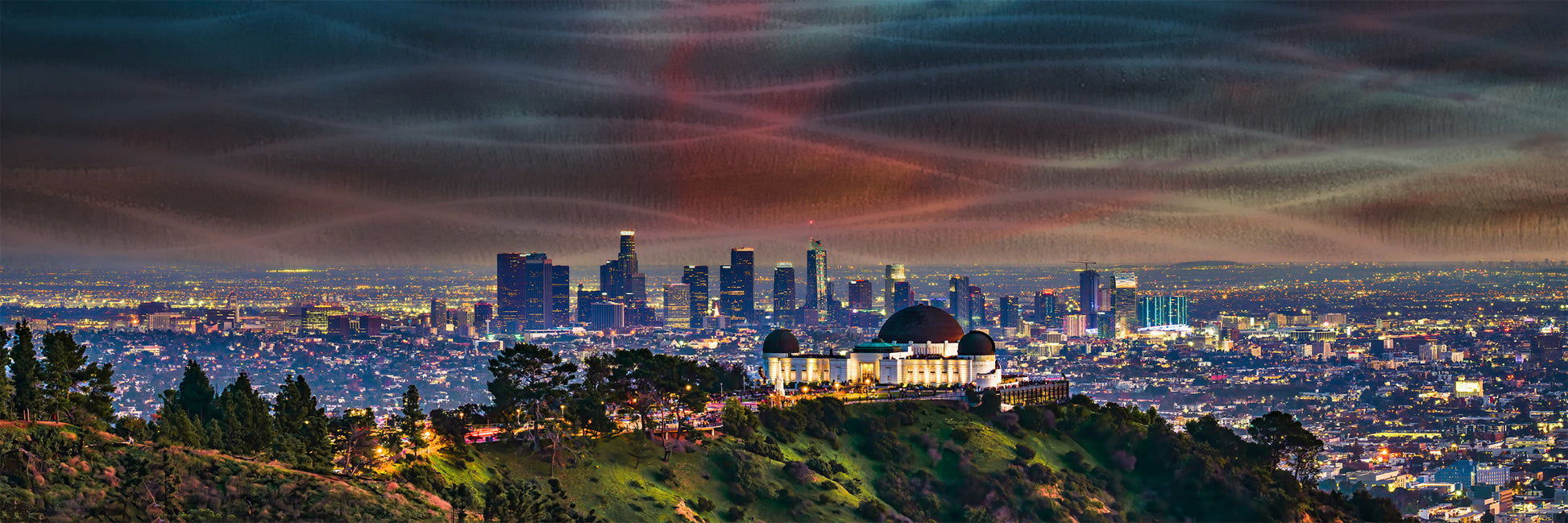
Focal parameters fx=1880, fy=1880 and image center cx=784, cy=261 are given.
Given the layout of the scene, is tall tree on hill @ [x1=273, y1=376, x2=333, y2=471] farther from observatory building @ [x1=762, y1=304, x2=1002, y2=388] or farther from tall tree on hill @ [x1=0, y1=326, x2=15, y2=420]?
observatory building @ [x1=762, y1=304, x2=1002, y2=388]

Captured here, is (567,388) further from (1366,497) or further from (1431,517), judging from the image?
(1431,517)

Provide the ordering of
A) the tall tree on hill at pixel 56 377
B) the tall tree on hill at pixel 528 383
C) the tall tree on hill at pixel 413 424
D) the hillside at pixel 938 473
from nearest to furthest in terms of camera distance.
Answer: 1. the tall tree on hill at pixel 56 377
2. the tall tree on hill at pixel 413 424
3. the hillside at pixel 938 473
4. the tall tree on hill at pixel 528 383

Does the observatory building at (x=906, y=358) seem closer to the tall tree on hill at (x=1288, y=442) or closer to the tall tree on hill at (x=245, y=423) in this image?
the tall tree on hill at (x=1288, y=442)

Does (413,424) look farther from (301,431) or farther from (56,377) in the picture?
(56,377)

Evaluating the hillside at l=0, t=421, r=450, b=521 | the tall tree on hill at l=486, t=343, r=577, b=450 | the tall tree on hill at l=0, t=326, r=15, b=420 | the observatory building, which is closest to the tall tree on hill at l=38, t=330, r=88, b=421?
the tall tree on hill at l=0, t=326, r=15, b=420

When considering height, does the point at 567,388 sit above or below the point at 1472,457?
above

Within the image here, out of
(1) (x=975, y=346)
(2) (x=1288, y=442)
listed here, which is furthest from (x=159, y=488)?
(2) (x=1288, y=442)

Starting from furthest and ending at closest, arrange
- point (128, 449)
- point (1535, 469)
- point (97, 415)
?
point (1535, 469)
point (97, 415)
point (128, 449)

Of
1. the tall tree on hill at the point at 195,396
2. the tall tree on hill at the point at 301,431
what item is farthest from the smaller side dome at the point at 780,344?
the tall tree on hill at the point at 195,396

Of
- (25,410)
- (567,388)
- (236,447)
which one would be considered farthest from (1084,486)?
(25,410)
